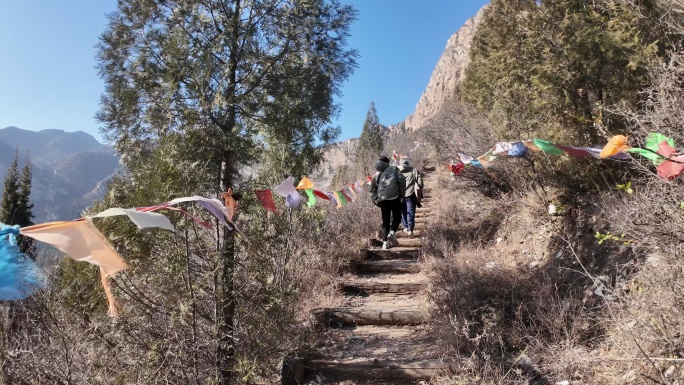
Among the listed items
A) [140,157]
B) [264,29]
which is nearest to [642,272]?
[264,29]

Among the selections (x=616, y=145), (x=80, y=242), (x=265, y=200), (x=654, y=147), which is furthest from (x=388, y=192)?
(x=80, y=242)

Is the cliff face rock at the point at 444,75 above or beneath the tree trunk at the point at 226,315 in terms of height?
above

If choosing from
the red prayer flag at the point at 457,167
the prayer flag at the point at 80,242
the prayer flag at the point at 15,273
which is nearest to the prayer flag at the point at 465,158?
the red prayer flag at the point at 457,167

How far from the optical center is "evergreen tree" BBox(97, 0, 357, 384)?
159 inches

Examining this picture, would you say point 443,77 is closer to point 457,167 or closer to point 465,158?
point 457,167

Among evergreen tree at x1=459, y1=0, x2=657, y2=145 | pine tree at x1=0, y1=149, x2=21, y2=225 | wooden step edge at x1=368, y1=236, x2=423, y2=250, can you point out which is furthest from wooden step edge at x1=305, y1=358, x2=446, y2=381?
pine tree at x1=0, y1=149, x2=21, y2=225

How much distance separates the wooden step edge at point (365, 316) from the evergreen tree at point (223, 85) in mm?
1984

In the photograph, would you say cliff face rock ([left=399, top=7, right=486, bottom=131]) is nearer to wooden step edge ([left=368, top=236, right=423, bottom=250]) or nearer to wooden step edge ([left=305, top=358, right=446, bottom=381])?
wooden step edge ([left=368, top=236, right=423, bottom=250])

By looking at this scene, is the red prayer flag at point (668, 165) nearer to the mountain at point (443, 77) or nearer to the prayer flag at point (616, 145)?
the prayer flag at point (616, 145)

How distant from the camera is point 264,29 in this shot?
4.68 meters

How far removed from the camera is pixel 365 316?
4984mm

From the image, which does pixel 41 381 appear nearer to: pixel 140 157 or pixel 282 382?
pixel 282 382

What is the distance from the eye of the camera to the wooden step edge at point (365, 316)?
483 centimetres

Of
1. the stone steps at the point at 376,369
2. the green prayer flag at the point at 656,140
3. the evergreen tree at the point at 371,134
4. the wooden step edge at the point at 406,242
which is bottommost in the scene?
the stone steps at the point at 376,369
